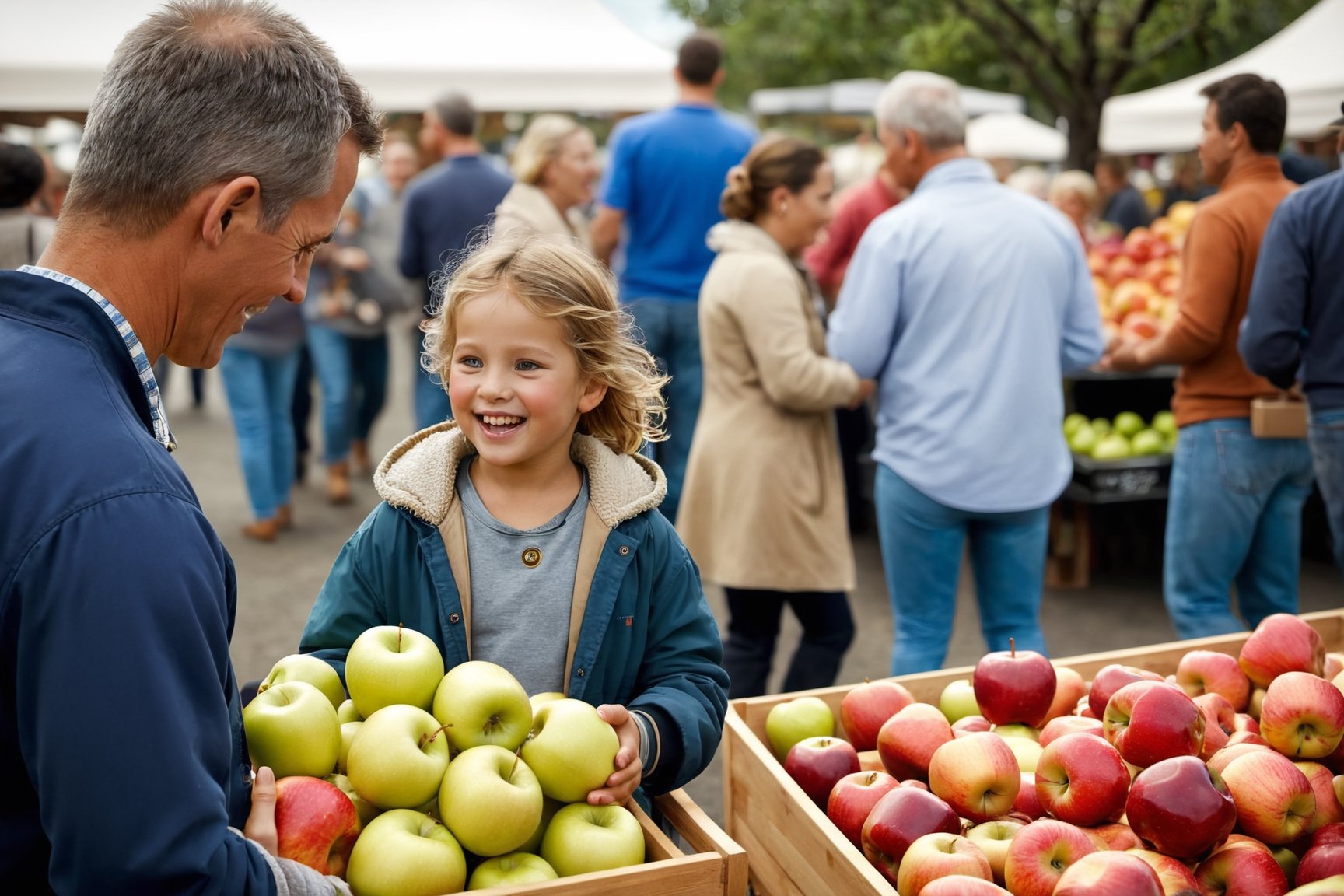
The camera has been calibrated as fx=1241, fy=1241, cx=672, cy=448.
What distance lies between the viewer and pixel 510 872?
158cm

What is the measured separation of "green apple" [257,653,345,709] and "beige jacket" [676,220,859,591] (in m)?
2.05

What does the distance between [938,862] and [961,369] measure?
6.86ft

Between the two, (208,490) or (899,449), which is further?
(208,490)

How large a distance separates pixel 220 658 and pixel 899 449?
9.03ft

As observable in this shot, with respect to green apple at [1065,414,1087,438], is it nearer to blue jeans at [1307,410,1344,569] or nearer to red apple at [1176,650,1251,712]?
blue jeans at [1307,410,1344,569]

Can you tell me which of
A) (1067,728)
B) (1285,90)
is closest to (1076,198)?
(1285,90)

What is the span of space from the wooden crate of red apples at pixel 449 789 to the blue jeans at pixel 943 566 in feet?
6.94

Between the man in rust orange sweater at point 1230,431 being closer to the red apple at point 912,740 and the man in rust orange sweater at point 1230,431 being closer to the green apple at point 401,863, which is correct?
the red apple at point 912,740

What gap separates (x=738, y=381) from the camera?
12.6 ft

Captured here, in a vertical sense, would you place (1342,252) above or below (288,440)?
above

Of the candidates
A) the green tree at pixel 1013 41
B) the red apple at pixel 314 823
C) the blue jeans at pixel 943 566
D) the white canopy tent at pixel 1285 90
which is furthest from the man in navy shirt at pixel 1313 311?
the green tree at pixel 1013 41

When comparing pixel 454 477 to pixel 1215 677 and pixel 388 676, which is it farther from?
pixel 1215 677

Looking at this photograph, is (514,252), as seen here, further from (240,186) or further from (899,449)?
(899,449)

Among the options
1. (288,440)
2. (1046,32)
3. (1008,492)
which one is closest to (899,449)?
(1008,492)
